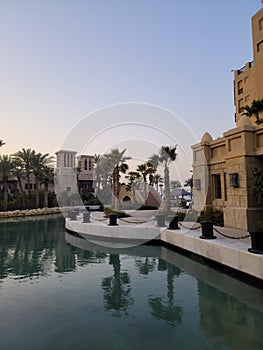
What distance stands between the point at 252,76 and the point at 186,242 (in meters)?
24.0

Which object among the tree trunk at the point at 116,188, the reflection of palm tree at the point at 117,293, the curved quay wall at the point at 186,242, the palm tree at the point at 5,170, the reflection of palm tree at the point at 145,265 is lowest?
the reflection of palm tree at the point at 117,293

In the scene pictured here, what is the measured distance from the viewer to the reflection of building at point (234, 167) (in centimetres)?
1021

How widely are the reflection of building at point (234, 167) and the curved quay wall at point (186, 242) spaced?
198 cm

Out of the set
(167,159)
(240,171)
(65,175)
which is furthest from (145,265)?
(65,175)

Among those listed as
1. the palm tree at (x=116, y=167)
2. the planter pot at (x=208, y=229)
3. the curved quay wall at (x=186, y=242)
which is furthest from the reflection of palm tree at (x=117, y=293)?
the palm tree at (x=116, y=167)

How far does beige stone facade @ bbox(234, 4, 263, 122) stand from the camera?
1784 cm

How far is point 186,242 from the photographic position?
9695 mm

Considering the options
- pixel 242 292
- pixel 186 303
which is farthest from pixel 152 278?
pixel 242 292

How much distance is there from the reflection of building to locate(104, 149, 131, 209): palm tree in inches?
362

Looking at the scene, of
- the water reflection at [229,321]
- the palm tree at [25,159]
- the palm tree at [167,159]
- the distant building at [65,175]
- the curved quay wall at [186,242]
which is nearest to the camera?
the water reflection at [229,321]

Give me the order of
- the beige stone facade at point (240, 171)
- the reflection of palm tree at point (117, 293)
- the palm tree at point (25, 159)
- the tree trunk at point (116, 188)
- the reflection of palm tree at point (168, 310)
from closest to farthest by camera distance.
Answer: the reflection of palm tree at point (168, 310) < the reflection of palm tree at point (117, 293) < the beige stone facade at point (240, 171) < the tree trunk at point (116, 188) < the palm tree at point (25, 159)

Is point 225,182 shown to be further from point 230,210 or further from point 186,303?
point 186,303

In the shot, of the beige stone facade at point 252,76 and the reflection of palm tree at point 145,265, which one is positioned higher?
the beige stone facade at point 252,76

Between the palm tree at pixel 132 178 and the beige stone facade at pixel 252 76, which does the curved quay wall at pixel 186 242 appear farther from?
the palm tree at pixel 132 178
